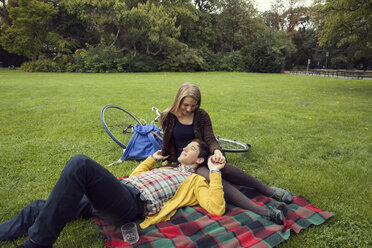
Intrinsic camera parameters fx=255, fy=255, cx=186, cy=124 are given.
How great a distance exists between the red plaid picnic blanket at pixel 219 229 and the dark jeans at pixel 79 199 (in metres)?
0.29

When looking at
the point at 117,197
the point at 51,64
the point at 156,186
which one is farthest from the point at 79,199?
the point at 51,64

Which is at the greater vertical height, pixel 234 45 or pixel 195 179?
pixel 234 45

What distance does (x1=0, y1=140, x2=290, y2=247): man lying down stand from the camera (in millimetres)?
1948

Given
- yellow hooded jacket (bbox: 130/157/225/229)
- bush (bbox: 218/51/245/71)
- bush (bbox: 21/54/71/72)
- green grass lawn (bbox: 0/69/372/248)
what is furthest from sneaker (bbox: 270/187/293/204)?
bush (bbox: 218/51/245/71)

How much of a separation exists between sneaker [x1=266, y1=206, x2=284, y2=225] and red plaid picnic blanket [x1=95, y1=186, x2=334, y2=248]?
50mm

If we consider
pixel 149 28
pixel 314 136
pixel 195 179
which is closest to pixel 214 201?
pixel 195 179

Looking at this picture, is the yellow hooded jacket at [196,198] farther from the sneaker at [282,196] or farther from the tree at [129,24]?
the tree at [129,24]

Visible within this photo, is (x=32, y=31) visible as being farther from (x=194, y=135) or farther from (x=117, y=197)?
(x=117, y=197)

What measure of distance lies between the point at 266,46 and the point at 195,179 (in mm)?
36872

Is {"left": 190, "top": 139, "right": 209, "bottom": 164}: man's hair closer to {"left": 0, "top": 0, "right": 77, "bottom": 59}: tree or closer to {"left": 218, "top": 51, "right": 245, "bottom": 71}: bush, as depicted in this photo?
{"left": 0, "top": 0, "right": 77, "bottom": 59}: tree

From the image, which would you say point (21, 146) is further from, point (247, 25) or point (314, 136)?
point (247, 25)

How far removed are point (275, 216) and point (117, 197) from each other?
1.65 metres

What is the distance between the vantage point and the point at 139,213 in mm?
2584

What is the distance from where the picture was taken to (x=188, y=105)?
3.40 m
